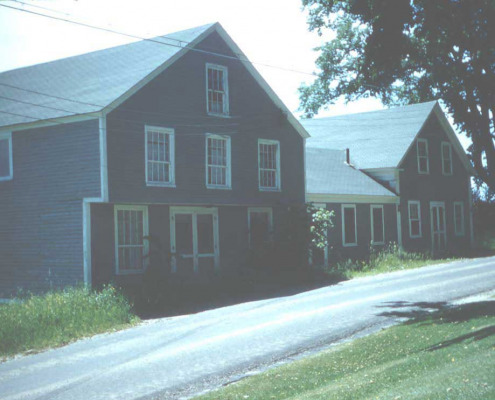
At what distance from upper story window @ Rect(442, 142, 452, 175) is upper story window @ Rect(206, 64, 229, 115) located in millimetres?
18247

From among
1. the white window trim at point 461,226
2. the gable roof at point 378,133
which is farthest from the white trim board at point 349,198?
the white window trim at point 461,226

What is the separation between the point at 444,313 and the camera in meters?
14.3

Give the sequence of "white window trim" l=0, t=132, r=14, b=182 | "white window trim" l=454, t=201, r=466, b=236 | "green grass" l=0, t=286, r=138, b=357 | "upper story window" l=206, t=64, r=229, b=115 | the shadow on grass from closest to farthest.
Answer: the shadow on grass → "green grass" l=0, t=286, r=138, b=357 → "white window trim" l=0, t=132, r=14, b=182 → "upper story window" l=206, t=64, r=229, b=115 → "white window trim" l=454, t=201, r=466, b=236

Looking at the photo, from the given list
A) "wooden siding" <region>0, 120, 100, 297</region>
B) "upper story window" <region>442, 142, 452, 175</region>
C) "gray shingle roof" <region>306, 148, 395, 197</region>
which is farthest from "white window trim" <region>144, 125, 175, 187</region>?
"upper story window" <region>442, 142, 452, 175</region>

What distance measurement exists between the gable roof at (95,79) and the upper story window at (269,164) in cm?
163

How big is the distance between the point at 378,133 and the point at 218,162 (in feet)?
56.9

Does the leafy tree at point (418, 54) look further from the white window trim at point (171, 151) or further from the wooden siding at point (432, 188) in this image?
the white window trim at point (171, 151)

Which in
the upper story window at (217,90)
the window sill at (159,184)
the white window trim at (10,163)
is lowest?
the window sill at (159,184)

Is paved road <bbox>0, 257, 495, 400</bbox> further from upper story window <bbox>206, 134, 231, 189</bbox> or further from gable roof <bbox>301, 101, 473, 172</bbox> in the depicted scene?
gable roof <bbox>301, 101, 473, 172</bbox>

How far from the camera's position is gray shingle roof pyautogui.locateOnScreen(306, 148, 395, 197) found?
31.5 m

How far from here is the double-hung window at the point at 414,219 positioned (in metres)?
35.9

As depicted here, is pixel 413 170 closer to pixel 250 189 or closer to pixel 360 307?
pixel 250 189

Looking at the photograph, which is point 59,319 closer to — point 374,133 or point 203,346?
point 203,346

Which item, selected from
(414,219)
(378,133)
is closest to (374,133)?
(378,133)
